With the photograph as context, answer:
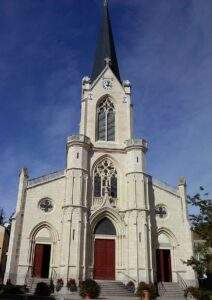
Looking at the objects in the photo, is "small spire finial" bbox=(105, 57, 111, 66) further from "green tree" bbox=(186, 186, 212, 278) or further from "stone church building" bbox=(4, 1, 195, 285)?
"green tree" bbox=(186, 186, 212, 278)

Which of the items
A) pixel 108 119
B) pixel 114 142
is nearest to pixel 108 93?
pixel 108 119

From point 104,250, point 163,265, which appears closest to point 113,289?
point 104,250

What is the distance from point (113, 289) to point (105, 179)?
9.53 meters

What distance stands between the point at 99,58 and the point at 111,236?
2140cm

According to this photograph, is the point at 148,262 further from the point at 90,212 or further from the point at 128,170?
the point at 128,170

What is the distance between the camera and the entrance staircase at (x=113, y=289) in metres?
25.4

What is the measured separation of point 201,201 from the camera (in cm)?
2192

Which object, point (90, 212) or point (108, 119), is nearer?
point (90, 212)

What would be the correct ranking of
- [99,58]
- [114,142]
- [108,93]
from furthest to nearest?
[99,58] < [108,93] < [114,142]

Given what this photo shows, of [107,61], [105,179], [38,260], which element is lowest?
[38,260]

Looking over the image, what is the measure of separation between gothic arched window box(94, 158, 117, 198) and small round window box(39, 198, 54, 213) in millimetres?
3970

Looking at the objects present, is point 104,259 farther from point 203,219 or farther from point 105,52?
point 105,52

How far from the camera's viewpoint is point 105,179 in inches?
1259

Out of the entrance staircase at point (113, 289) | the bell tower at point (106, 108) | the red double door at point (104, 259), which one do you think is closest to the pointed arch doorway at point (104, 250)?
the red double door at point (104, 259)
